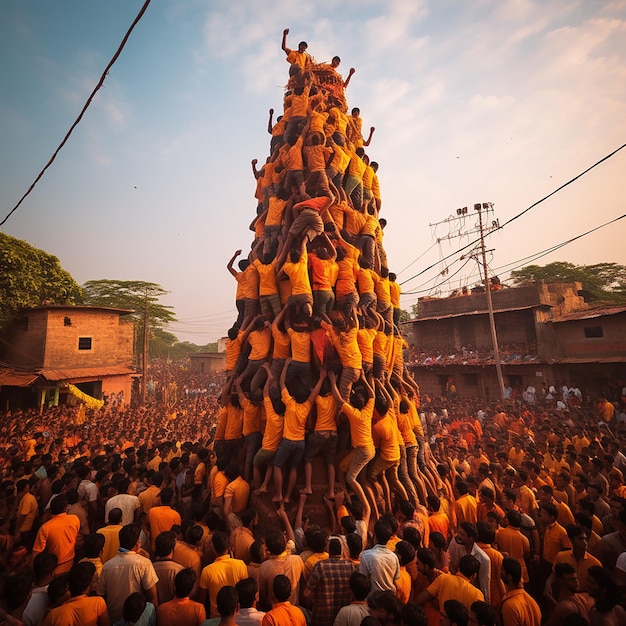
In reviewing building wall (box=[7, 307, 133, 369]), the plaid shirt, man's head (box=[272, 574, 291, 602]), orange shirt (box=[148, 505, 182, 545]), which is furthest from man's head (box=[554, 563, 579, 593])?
building wall (box=[7, 307, 133, 369])

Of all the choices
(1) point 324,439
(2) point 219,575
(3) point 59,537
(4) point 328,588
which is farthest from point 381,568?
(3) point 59,537

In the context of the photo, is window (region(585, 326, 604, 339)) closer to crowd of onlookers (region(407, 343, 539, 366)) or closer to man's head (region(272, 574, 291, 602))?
crowd of onlookers (region(407, 343, 539, 366))

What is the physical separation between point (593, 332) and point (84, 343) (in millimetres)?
33145

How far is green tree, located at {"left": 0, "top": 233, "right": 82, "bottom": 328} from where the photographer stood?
2286 cm

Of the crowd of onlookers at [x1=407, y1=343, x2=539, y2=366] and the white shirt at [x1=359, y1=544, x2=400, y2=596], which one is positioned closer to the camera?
the white shirt at [x1=359, y1=544, x2=400, y2=596]

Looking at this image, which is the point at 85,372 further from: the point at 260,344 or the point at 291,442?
the point at 291,442

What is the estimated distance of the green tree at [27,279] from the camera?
2286 cm

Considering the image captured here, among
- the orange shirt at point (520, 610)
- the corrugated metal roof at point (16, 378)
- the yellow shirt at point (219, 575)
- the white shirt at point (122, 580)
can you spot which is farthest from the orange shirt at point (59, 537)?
the corrugated metal roof at point (16, 378)

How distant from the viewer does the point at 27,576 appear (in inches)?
154

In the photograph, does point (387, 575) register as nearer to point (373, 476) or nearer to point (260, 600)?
point (260, 600)

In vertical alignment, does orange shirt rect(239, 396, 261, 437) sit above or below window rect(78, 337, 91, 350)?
below

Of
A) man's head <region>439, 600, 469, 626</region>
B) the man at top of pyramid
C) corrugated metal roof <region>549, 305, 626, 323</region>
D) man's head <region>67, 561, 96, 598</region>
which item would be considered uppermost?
Answer: the man at top of pyramid

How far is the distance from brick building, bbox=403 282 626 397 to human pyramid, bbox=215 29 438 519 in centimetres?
1755

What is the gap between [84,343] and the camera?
82.6 ft
